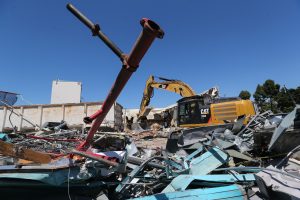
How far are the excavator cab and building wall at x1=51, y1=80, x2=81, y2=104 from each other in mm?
11024

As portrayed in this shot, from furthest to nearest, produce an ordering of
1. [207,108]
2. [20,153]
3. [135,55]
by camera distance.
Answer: [207,108]
[20,153]
[135,55]

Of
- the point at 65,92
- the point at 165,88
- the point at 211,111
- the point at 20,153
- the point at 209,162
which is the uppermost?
the point at 65,92

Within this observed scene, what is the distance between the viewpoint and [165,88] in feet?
47.6

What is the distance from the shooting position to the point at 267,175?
3.15 metres

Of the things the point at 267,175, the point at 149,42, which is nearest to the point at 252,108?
the point at 267,175

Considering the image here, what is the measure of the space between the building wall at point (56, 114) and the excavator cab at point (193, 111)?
14.8 ft

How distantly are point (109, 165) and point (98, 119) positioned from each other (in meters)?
0.68

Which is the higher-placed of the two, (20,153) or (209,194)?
(20,153)

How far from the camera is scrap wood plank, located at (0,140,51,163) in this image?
8.67ft

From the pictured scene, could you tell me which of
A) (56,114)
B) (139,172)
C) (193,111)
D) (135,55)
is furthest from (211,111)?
(56,114)

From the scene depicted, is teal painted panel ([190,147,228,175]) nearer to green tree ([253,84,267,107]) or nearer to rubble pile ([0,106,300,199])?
rubble pile ([0,106,300,199])

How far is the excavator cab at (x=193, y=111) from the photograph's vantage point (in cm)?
1096

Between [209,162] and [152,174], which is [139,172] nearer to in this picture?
[152,174]

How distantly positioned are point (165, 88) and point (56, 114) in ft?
23.3
